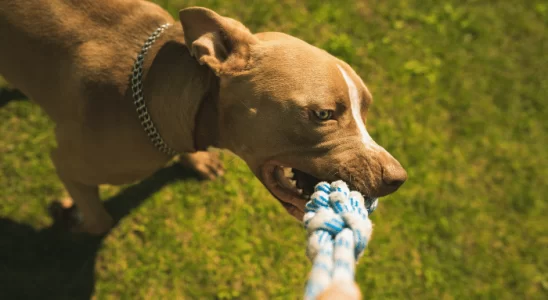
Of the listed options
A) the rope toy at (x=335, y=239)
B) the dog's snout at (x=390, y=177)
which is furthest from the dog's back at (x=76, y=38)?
the dog's snout at (x=390, y=177)

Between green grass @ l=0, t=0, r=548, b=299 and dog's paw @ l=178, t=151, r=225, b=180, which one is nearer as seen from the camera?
green grass @ l=0, t=0, r=548, b=299

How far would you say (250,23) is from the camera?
5.67m

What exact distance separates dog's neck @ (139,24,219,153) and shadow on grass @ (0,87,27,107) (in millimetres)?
2451

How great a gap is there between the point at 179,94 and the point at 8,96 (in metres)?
2.80

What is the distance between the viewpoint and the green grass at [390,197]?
4395mm

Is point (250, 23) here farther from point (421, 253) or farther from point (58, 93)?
point (421, 253)

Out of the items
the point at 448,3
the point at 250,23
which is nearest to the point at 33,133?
the point at 250,23

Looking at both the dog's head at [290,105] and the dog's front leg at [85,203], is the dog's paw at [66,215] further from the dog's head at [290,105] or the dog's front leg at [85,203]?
the dog's head at [290,105]

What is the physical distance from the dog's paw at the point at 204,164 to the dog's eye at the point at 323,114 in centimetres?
221

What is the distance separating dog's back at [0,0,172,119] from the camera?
126 inches

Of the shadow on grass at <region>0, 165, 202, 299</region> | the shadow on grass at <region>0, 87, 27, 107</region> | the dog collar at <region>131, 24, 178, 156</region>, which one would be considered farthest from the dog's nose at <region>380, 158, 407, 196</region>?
the shadow on grass at <region>0, 87, 27, 107</region>

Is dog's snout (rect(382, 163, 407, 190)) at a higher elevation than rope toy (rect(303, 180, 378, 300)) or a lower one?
lower

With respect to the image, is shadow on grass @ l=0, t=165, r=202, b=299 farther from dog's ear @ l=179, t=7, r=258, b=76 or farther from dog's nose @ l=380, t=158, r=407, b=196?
dog's nose @ l=380, t=158, r=407, b=196

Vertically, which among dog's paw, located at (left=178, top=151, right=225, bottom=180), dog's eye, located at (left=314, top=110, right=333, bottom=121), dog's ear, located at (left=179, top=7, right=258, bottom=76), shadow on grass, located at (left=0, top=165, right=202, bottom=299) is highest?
dog's ear, located at (left=179, top=7, right=258, bottom=76)
